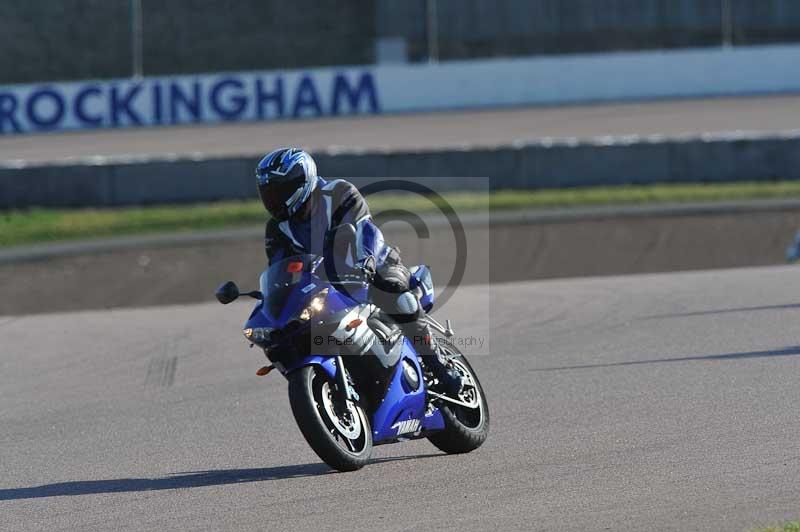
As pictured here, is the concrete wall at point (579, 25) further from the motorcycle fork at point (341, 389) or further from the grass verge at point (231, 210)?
the motorcycle fork at point (341, 389)

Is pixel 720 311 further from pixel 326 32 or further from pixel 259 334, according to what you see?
pixel 326 32

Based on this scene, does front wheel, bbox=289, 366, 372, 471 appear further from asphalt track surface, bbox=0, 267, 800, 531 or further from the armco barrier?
the armco barrier

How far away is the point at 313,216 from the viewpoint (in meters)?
6.37

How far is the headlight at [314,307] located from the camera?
237 inches

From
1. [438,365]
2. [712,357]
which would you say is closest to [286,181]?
[438,365]

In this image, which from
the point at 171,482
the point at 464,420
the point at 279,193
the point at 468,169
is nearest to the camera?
the point at 279,193

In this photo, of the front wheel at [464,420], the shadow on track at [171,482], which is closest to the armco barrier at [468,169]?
the front wheel at [464,420]

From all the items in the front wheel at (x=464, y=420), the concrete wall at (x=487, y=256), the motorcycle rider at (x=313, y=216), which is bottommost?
the concrete wall at (x=487, y=256)

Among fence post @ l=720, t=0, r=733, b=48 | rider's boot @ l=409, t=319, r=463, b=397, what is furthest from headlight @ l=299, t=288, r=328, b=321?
fence post @ l=720, t=0, r=733, b=48

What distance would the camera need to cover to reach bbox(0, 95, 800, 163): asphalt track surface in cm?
2784

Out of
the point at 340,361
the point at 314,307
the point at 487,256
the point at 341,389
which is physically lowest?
the point at 487,256

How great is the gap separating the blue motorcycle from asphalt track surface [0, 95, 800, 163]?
1978 centimetres

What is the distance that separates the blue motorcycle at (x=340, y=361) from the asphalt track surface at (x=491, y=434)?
8.0 inches

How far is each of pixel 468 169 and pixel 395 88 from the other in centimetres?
1174
